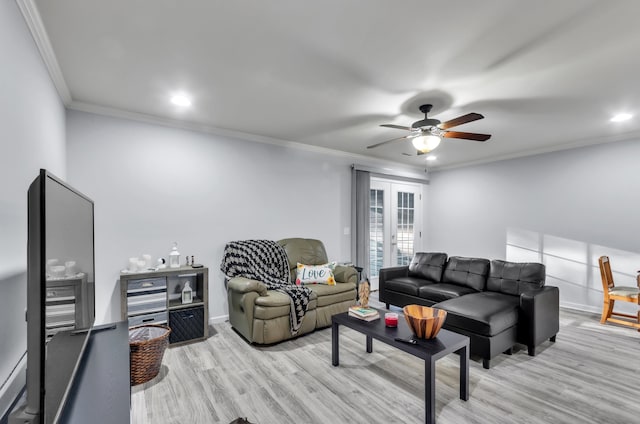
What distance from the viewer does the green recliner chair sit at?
3.02 metres

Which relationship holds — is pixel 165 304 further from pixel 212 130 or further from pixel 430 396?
pixel 430 396

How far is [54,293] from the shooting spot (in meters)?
1.07

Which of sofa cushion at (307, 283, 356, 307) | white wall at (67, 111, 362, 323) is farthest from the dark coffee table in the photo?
white wall at (67, 111, 362, 323)

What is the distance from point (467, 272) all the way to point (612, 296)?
1716 millimetres

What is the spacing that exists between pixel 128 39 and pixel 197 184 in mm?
1891

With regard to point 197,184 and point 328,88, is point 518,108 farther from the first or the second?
point 197,184

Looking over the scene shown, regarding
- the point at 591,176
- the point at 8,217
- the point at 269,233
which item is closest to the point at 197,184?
the point at 269,233

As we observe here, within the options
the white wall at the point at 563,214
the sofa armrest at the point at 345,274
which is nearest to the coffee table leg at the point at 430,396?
the sofa armrest at the point at 345,274

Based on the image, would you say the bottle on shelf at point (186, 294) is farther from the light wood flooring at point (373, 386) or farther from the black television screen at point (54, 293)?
the black television screen at point (54, 293)

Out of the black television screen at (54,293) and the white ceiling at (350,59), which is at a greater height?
the white ceiling at (350,59)

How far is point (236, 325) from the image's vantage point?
134 inches

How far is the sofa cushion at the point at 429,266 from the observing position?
4.21m

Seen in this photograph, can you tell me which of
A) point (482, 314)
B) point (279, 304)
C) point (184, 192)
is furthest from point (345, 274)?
point (184, 192)

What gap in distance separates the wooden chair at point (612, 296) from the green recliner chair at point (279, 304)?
3067 mm
